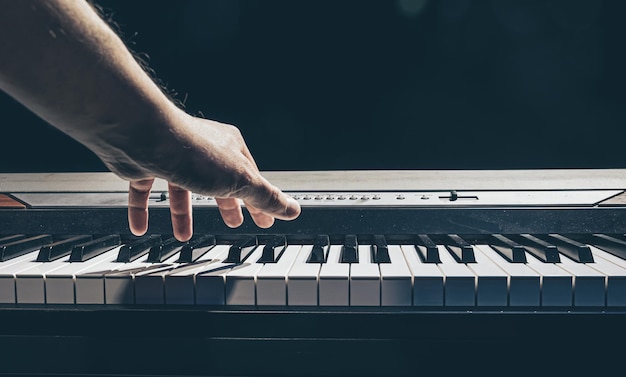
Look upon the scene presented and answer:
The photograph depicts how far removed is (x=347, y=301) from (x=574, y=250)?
1.91 feet

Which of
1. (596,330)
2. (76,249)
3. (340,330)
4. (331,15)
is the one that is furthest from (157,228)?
(596,330)

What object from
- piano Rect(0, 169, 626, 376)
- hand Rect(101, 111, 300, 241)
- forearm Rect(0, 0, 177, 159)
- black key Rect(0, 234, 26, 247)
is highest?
forearm Rect(0, 0, 177, 159)

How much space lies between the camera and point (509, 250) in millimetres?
Result: 1155

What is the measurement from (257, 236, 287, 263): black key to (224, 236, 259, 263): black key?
0.16 feet

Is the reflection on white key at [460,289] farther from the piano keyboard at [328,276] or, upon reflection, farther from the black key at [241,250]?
the black key at [241,250]

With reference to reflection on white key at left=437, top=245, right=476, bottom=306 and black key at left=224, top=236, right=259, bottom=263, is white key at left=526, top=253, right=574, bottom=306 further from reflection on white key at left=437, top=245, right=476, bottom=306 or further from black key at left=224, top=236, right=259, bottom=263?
black key at left=224, top=236, right=259, bottom=263

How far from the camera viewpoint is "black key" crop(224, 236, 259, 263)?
3.85ft

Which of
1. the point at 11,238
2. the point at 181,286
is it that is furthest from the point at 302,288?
the point at 11,238

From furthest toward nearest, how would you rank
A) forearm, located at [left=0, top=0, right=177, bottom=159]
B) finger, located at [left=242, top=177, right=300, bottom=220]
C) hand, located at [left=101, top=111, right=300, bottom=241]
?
finger, located at [left=242, top=177, right=300, bottom=220]
hand, located at [left=101, top=111, right=300, bottom=241]
forearm, located at [left=0, top=0, right=177, bottom=159]

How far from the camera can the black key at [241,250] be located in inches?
46.2

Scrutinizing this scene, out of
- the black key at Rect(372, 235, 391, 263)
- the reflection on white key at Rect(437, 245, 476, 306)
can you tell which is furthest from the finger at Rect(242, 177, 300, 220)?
the reflection on white key at Rect(437, 245, 476, 306)

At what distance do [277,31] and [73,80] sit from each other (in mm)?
1056

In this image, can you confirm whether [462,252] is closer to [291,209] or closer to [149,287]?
[291,209]

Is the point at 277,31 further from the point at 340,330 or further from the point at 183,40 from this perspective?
the point at 340,330
